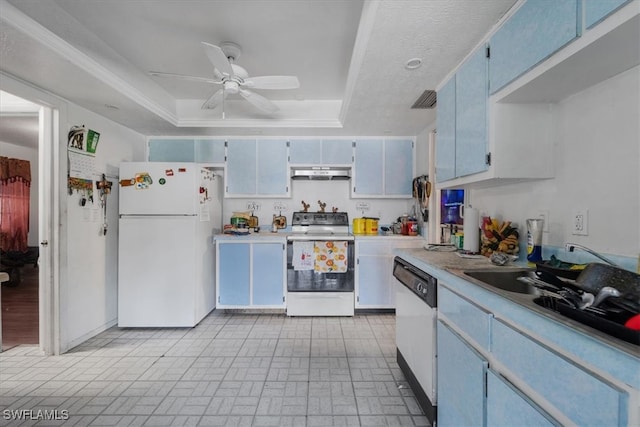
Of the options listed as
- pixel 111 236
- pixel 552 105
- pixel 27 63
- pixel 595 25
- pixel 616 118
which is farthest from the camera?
pixel 111 236

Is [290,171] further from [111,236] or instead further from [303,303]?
[111,236]

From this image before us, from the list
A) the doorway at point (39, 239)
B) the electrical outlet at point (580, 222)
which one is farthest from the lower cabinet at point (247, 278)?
the electrical outlet at point (580, 222)

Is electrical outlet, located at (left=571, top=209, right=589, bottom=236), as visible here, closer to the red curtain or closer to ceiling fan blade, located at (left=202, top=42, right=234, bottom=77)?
ceiling fan blade, located at (left=202, top=42, right=234, bottom=77)

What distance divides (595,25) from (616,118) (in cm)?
46

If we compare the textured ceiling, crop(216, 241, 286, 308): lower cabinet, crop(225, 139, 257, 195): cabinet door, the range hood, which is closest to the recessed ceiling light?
the textured ceiling

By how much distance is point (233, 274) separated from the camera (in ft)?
10.4

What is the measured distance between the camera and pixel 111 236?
2.93 m

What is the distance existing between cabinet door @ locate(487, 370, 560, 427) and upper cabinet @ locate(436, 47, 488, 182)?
1068 mm

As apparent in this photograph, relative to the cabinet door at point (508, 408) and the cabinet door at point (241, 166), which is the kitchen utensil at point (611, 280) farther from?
the cabinet door at point (241, 166)

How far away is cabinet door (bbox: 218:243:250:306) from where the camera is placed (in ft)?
10.4

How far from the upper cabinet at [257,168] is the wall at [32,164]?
159 inches

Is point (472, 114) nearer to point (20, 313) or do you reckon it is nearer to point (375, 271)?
point (375, 271)

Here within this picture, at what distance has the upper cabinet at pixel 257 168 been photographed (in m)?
3.49

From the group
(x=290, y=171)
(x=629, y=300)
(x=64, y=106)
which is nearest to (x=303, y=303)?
(x=290, y=171)
